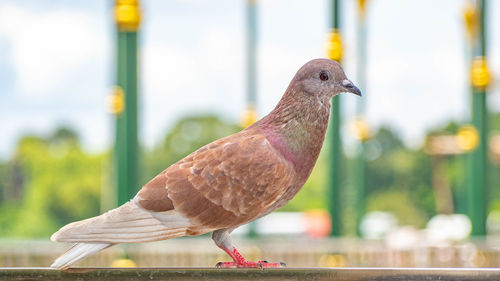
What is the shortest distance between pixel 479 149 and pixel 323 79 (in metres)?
10.5

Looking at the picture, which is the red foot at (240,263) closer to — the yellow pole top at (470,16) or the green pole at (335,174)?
the green pole at (335,174)

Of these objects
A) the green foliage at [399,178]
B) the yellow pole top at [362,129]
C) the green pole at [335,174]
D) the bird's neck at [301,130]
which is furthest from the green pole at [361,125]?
the green foliage at [399,178]

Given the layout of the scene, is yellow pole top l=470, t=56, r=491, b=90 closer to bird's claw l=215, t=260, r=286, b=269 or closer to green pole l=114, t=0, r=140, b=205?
green pole l=114, t=0, r=140, b=205

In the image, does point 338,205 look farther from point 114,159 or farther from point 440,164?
point 440,164

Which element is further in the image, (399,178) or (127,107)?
(399,178)

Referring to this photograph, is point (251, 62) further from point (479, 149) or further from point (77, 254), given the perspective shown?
point (77, 254)

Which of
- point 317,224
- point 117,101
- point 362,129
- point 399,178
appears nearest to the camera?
point 117,101

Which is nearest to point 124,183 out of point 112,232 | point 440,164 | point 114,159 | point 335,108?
point 114,159

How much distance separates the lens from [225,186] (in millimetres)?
2309

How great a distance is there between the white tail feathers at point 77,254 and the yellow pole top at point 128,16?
4117 millimetres

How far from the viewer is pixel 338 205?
30.5 ft

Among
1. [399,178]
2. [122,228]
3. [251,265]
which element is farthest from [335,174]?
[399,178]

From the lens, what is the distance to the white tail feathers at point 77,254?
2.15m

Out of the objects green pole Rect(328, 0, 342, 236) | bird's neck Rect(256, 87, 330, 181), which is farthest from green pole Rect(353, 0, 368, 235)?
bird's neck Rect(256, 87, 330, 181)
